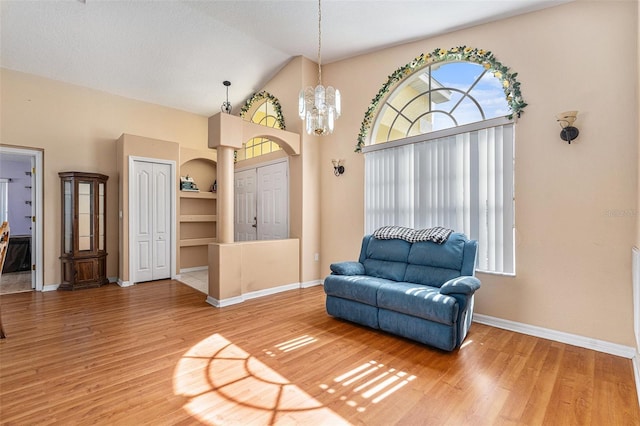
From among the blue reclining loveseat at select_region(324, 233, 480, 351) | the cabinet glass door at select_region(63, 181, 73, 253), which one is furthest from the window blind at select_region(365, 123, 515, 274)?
the cabinet glass door at select_region(63, 181, 73, 253)

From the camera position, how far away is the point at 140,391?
210cm

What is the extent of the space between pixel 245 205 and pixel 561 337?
18.0ft

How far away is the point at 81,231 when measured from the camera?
5.03 metres

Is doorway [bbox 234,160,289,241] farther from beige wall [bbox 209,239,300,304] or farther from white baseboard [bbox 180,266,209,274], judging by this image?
white baseboard [bbox 180,266,209,274]

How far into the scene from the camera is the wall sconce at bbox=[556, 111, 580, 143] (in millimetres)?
2797

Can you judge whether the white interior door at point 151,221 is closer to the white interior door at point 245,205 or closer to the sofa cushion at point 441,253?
the white interior door at point 245,205

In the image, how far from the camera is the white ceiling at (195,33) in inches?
140

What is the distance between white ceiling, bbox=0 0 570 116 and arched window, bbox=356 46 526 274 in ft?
1.68

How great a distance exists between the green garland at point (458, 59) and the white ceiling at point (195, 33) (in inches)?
11.5

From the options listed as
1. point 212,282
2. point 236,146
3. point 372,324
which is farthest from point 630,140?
point 212,282

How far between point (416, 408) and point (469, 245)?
1.78m

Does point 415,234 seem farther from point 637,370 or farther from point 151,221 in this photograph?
point 151,221

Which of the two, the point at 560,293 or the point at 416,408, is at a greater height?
Answer: the point at 560,293

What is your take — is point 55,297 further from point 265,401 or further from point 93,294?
point 265,401
